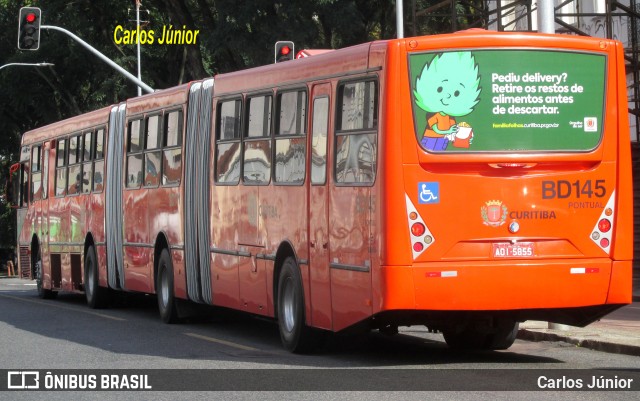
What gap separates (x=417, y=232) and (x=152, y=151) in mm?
8763

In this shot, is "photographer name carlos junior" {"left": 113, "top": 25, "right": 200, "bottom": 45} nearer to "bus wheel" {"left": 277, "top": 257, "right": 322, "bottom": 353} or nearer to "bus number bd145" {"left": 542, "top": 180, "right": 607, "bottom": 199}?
"bus wheel" {"left": 277, "top": 257, "right": 322, "bottom": 353}

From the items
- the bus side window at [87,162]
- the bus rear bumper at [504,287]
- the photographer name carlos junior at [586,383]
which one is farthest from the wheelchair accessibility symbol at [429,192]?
the bus side window at [87,162]

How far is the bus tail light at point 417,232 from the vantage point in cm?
1261

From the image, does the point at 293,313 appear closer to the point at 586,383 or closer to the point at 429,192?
the point at 429,192

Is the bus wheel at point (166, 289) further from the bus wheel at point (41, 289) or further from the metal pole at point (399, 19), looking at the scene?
the bus wheel at point (41, 289)

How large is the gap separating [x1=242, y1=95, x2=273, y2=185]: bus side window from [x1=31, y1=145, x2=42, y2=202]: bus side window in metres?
12.0

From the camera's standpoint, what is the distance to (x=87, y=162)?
2433cm

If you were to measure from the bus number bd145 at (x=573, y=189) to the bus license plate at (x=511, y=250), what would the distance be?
0.50m

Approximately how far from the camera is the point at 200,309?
19625 mm

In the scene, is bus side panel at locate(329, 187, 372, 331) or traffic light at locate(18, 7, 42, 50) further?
traffic light at locate(18, 7, 42, 50)

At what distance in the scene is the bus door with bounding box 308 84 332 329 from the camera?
45.5 ft

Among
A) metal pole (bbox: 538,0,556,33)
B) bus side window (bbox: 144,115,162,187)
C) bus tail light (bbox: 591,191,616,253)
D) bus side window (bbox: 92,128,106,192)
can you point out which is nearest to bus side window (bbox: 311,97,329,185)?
bus tail light (bbox: 591,191,616,253)

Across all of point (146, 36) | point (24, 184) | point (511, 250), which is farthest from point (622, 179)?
point (146, 36)

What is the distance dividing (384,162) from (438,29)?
983 inches
